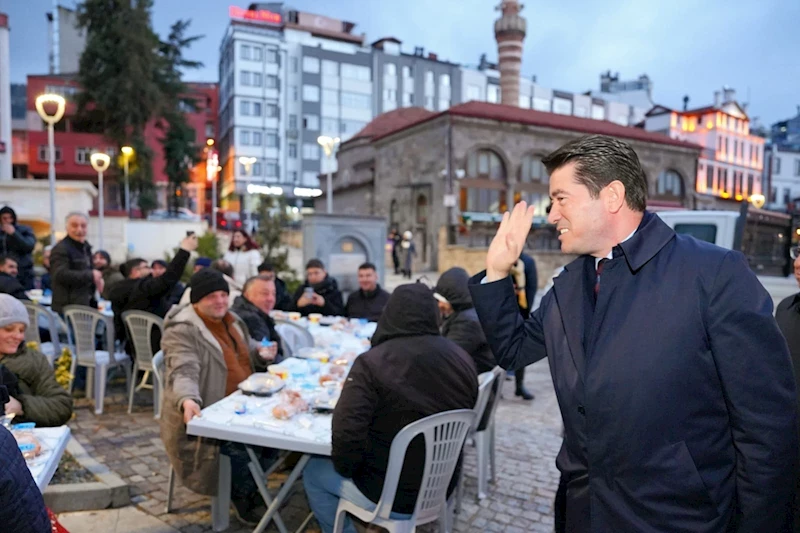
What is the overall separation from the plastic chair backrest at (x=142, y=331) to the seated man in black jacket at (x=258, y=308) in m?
1.37

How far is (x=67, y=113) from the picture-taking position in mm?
36906

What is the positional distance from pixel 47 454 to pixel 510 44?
3738 cm

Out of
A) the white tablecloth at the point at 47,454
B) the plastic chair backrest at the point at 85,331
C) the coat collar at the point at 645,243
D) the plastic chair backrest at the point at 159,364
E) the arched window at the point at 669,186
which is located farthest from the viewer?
the arched window at the point at 669,186

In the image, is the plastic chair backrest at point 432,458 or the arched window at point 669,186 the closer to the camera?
the plastic chair backrest at point 432,458

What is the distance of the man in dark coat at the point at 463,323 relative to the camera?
4820 millimetres

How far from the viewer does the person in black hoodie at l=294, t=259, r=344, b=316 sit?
7988 mm

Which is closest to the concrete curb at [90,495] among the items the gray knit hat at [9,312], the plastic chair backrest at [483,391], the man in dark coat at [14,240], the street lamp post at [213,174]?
the gray knit hat at [9,312]

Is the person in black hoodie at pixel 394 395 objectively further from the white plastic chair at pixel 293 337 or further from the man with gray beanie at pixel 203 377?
the white plastic chair at pixel 293 337

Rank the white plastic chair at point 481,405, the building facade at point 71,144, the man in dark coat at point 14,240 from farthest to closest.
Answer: the building facade at point 71,144 → the man in dark coat at point 14,240 → the white plastic chair at point 481,405

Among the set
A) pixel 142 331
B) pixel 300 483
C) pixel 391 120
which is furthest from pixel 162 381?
pixel 391 120

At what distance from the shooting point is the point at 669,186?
3334 cm

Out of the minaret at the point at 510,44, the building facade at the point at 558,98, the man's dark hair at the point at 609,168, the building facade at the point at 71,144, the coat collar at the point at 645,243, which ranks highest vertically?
the building facade at the point at 558,98

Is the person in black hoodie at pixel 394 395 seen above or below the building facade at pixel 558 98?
below

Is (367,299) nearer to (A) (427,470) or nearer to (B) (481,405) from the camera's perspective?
(B) (481,405)
